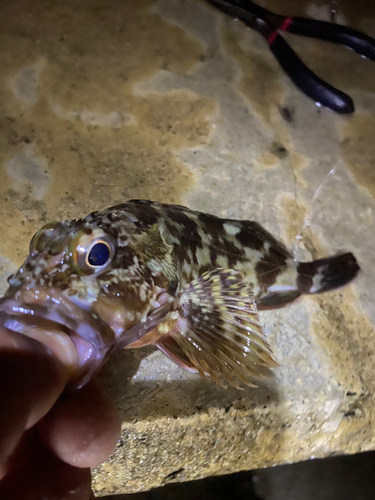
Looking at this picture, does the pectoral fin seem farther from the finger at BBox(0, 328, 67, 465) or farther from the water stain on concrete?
the water stain on concrete

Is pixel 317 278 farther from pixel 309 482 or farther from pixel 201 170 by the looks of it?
pixel 309 482

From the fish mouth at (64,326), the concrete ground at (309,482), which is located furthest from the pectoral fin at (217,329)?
the concrete ground at (309,482)

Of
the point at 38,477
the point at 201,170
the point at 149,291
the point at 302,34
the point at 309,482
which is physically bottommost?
the point at 309,482

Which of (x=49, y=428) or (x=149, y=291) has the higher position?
(x=149, y=291)

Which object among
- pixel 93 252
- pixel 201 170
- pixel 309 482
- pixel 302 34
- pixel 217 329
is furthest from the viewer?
pixel 309 482

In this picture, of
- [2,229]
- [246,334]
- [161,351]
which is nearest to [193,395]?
[161,351]

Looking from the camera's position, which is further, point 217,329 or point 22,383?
point 217,329

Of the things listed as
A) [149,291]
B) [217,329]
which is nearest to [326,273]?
[217,329]
